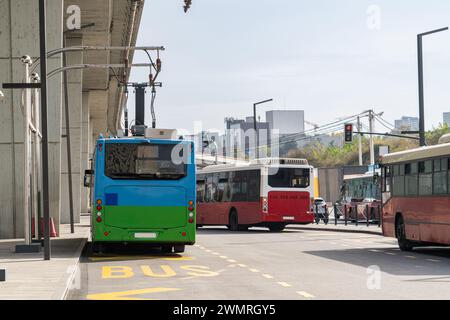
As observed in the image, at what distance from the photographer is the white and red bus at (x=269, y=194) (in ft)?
140

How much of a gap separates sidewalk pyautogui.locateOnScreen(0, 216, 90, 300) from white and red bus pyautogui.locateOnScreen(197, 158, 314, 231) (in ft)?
48.2

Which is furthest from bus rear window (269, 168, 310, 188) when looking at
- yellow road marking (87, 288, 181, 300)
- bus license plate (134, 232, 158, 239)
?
yellow road marking (87, 288, 181, 300)

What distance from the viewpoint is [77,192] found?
57125 mm

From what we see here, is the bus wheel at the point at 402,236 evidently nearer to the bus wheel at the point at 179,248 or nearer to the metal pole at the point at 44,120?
the bus wheel at the point at 179,248

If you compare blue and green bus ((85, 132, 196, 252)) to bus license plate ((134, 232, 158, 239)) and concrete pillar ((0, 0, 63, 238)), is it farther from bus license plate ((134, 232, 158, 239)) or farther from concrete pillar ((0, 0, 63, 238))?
concrete pillar ((0, 0, 63, 238))

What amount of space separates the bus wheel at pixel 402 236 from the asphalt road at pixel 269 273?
246mm

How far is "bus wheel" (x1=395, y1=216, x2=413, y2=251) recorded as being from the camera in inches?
1087

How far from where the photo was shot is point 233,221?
148 feet

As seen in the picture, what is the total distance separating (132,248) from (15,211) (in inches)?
263

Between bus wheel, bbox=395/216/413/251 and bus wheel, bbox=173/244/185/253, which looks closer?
bus wheel, bbox=173/244/185/253

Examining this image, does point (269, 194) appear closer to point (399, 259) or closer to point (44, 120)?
point (399, 259)

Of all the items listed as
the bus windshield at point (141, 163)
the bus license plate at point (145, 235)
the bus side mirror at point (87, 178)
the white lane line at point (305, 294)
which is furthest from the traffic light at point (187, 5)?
Result: the white lane line at point (305, 294)

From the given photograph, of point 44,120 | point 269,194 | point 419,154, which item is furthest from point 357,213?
point 44,120

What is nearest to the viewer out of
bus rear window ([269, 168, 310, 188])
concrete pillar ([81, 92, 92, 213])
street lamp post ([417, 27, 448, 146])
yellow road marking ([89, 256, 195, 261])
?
yellow road marking ([89, 256, 195, 261])
